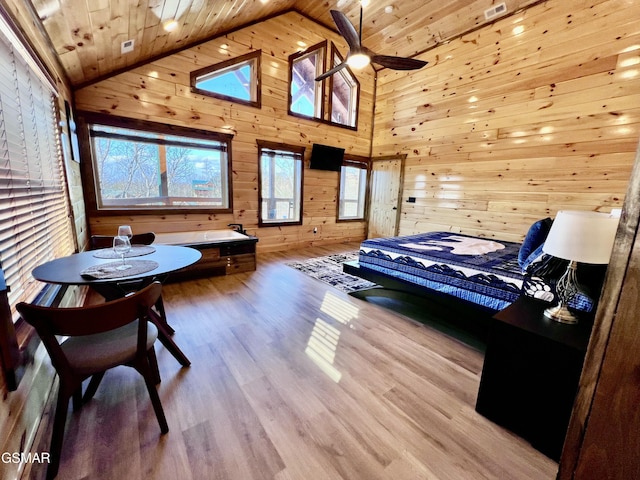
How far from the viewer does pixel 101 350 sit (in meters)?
1.28

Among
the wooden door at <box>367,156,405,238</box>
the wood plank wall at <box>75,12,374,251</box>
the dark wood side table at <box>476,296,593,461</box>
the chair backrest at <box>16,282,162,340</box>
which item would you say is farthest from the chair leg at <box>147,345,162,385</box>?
the wooden door at <box>367,156,405,238</box>

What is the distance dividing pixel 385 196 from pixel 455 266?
3796 millimetres

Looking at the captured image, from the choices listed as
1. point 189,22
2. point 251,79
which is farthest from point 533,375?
point 251,79

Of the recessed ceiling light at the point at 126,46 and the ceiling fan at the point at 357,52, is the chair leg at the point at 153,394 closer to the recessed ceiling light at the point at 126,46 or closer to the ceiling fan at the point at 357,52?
the recessed ceiling light at the point at 126,46

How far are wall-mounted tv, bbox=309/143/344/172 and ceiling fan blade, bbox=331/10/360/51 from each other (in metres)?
2.27

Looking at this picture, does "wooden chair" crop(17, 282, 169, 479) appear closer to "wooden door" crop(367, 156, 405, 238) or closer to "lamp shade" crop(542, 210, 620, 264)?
"lamp shade" crop(542, 210, 620, 264)

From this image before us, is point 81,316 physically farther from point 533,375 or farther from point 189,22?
point 189,22

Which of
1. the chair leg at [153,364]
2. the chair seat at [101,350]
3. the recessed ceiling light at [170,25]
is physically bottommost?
the chair leg at [153,364]

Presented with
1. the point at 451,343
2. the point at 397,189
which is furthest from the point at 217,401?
the point at 397,189

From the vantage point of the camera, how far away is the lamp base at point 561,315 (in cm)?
143

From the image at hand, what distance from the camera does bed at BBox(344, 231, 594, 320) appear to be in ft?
6.56

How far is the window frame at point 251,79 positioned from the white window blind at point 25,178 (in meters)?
2.16

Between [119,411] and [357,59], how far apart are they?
3.72 meters

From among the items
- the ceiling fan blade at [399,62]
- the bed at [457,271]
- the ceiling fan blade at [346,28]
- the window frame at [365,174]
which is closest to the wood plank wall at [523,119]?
the window frame at [365,174]
